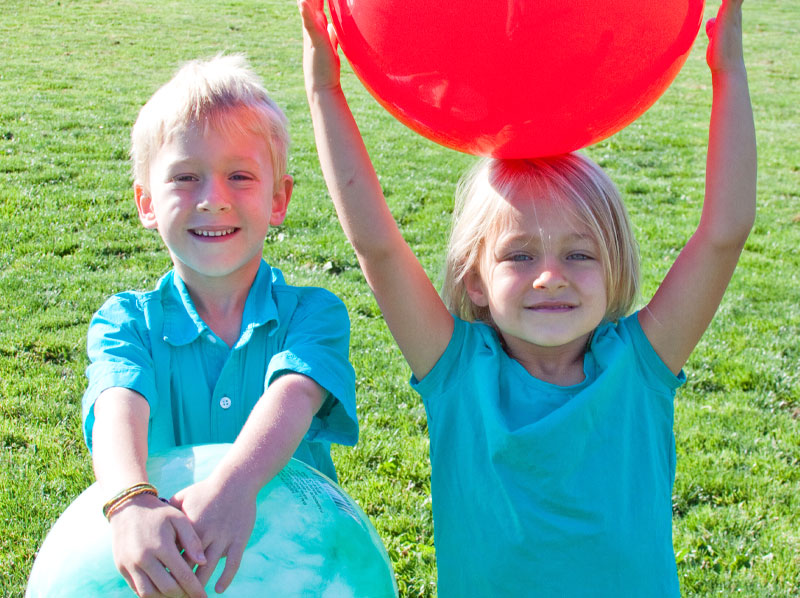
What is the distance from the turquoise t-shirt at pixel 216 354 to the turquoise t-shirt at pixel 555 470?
0.29 meters

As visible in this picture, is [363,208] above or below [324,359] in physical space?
above

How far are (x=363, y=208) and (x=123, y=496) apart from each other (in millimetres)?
895

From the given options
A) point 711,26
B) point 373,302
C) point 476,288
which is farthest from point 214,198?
point 373,302

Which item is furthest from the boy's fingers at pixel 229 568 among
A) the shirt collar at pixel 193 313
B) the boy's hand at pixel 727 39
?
the boy's hand at pixel 727 39

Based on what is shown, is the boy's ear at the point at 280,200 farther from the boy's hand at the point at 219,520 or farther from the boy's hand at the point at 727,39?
the boy's hand at the point at 727,39

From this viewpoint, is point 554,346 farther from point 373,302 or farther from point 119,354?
point 373,302

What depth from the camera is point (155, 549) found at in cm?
186

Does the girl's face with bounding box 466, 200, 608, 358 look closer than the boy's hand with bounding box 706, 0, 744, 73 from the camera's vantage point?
No

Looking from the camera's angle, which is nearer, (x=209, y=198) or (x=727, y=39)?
(x=727, y=39)

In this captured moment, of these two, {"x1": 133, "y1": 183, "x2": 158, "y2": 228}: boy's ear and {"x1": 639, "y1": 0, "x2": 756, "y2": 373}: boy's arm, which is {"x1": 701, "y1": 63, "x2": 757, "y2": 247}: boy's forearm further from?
{"x1": 133, "y1": 183, "x2": 158, "y2": 228}: boy's ear

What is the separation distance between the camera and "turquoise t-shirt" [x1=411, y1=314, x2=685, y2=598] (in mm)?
2221

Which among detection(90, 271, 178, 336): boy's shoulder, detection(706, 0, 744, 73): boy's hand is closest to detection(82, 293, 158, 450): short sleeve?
detection(90, 271, 178, 336): boy's shoulder

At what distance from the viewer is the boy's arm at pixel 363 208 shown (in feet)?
6.89

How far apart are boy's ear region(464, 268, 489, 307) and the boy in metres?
0.38
